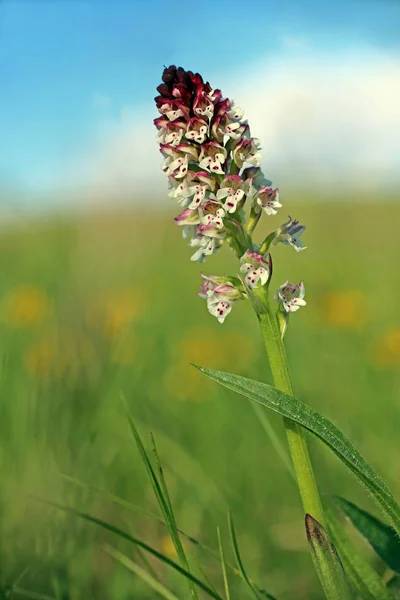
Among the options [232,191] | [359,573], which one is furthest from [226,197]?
[359,573]

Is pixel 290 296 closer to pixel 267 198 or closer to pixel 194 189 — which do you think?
pixel 267 198

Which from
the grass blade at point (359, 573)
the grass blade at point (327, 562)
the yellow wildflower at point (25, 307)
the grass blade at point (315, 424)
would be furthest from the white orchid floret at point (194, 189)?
the yellow wildflower at point (25, 307)

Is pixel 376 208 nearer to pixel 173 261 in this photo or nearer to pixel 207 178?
pixel 173 261

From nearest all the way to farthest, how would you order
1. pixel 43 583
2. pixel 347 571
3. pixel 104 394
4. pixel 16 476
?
pixel 347 571 → pixel 43 583 → pixel 16 476 → pixel 104 394

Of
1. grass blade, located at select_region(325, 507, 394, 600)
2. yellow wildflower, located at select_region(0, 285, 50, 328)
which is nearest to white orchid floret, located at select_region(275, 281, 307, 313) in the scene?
grass blade, located at select_region(325, 507, 394, 600)

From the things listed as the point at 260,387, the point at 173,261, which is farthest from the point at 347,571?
the point at 173,261

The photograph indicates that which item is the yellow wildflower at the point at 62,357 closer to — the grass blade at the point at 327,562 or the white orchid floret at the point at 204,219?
the white orchid floret at the point at 204,219
